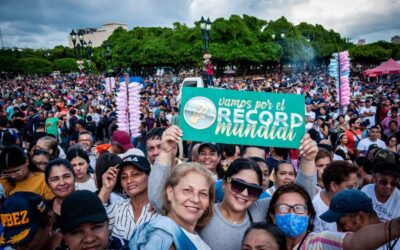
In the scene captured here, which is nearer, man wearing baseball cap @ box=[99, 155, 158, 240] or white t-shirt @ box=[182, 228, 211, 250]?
white t-shirt @ box=[182, 228, 211, 250]

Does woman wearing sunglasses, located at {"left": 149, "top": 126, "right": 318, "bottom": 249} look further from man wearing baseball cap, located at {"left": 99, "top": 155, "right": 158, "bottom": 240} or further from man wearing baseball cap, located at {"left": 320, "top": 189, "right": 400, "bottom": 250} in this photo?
man wearing baseball cap, located at {"left": 99, "top": 155, "right": 158, "bottom": 240}

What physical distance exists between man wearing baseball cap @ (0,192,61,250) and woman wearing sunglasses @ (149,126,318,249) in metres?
0.80

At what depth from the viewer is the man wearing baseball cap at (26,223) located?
7.80 ft

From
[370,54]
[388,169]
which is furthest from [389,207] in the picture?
[370,54]

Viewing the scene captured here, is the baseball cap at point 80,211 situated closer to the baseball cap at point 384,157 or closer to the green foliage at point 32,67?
the baseball cap at point 384,157

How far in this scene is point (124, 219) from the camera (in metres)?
3.11

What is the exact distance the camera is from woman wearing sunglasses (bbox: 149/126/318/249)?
274 centimetres

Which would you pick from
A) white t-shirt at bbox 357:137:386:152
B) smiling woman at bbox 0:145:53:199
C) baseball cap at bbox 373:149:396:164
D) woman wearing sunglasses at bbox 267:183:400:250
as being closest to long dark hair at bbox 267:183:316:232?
woman wearing sunglasses at bbox 267:183:400:250

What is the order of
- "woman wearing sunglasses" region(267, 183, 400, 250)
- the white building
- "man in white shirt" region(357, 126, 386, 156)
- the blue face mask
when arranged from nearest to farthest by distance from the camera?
"woman wearing sunglasses" region(267, 183, 400, 250)
the blue face mask
"man in white shirt" region(357, 126, 386, 156)
the white building

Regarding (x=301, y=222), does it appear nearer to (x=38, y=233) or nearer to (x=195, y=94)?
(x=195, y=94)

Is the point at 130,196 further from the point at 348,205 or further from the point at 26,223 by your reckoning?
the point at 348,205

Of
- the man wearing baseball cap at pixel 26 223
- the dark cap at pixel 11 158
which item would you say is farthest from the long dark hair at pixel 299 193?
the dark cap at pixel 11 158

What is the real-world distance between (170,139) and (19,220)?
124 centimetres

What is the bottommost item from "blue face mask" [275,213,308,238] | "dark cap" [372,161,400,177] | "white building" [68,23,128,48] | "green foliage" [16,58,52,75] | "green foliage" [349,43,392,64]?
"blue face mask" [275,213,308,238]
